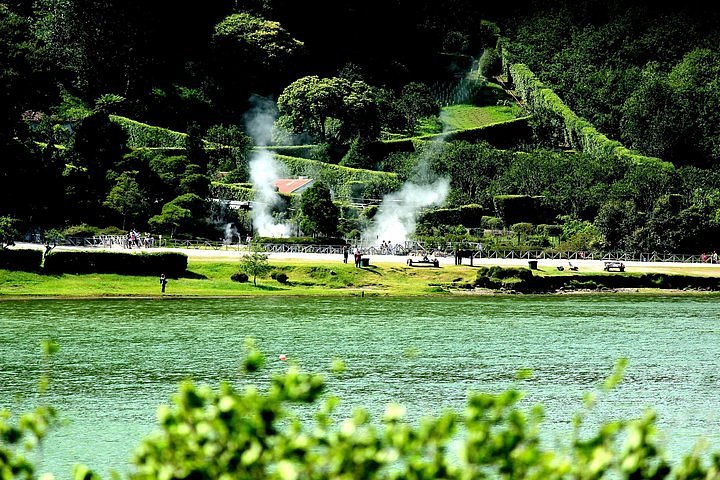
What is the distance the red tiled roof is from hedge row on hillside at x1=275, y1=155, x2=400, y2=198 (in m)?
4.39

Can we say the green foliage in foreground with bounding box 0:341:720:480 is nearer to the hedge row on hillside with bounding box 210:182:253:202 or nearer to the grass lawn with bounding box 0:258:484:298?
the grass lawn with bounding box 0:258:484:298

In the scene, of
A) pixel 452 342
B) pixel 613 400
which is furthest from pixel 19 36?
pixel 613 400

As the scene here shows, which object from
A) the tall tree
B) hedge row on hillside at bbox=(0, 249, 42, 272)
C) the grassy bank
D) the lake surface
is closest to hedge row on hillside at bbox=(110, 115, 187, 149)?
the tall tree

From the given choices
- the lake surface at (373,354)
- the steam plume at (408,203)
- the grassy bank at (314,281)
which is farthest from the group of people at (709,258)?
the lake surface at (373,354)

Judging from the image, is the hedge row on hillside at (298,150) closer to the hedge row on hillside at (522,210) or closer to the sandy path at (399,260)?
the hedge row on hillside at (522,210)

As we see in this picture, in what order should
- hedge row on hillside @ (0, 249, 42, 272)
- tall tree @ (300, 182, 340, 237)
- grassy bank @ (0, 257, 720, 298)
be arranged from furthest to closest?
tall tree @ (300, 182, 340, 237), hedge row on hillside @ (0, 249, 42, 272), grassy bank @ (0, 257, 720, 298)

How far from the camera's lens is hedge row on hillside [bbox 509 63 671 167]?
152875 mm

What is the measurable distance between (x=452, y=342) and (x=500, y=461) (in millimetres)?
42487

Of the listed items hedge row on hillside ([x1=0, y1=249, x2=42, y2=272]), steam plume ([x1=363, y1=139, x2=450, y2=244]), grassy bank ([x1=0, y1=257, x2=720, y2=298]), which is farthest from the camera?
steam plume ([x1=363, y1=139, x2=450, y2=244])

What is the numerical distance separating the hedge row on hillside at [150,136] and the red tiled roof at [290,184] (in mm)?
15355

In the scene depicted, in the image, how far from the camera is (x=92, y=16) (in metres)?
155

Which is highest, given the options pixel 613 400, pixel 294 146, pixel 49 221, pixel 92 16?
pixel 92 16

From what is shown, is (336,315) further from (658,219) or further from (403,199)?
(403,199)

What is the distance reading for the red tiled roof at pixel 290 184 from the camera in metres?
129
